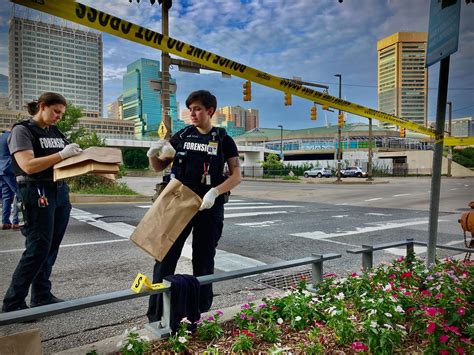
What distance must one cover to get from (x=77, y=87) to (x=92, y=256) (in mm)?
3930

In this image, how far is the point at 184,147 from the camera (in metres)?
2.88

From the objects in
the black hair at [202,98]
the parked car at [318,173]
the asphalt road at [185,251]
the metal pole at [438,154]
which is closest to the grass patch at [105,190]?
the asphalt road at [185,251]

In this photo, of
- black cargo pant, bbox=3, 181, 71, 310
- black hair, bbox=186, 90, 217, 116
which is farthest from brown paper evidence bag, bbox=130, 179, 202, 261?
black cargo pant, bbox=3, 181, 71, 310

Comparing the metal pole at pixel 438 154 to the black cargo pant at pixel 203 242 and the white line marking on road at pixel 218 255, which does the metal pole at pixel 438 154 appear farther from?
the white line marking on road at pixel 218 255

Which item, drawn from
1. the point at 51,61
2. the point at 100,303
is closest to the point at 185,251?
the point at 100,303

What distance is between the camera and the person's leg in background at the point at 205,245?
2955mm

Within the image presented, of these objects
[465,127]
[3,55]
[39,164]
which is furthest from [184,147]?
[465,127]

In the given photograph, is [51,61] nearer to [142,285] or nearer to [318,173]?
[142,285]

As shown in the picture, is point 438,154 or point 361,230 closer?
point 438,154

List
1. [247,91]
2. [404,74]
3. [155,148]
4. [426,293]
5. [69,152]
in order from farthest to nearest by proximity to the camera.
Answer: [247,91] → [404,74] → [426,293] → [155,148] → [69,152]

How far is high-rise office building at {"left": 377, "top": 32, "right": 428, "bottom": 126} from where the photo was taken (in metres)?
3.94

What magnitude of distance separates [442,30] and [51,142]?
3.45 meters

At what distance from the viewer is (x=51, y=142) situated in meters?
3.02

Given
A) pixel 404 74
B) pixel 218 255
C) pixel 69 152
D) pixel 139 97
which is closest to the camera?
pixel 69 152
